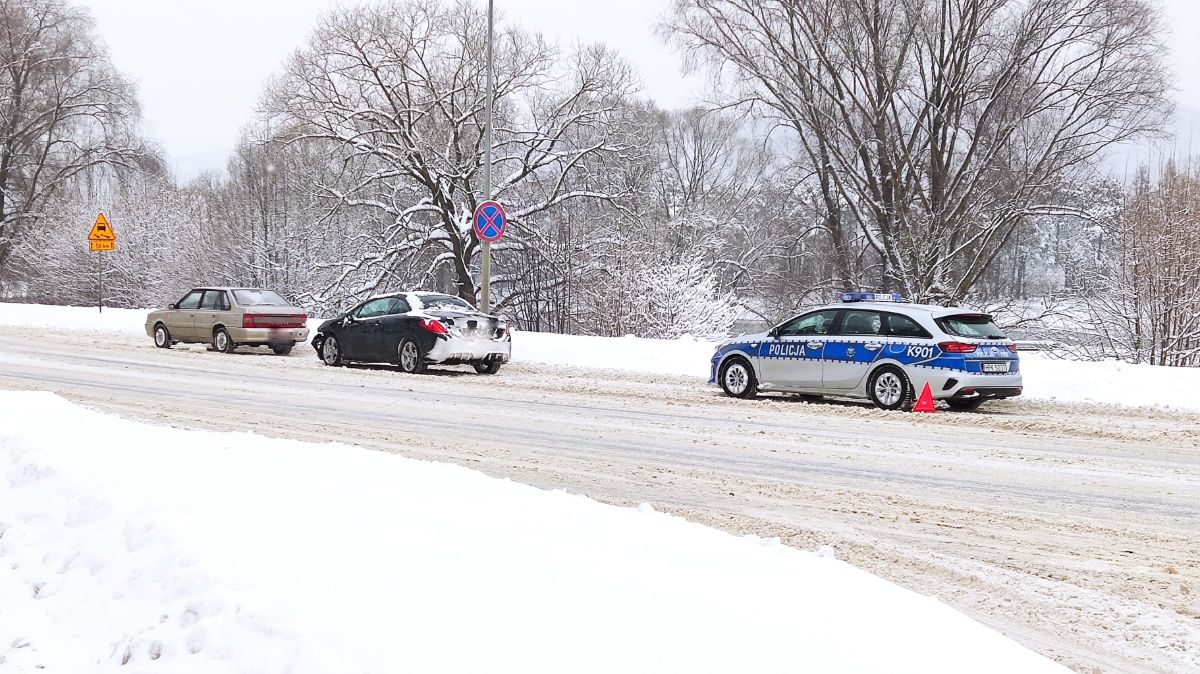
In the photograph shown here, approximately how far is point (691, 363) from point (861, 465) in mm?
9511

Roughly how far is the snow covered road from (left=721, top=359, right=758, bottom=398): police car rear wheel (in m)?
0.31

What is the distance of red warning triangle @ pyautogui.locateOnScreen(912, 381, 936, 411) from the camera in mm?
12680

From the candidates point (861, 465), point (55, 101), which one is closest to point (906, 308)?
point (861, 465)

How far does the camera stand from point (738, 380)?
14.6 m

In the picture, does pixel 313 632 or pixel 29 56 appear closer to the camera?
pixel 313 632

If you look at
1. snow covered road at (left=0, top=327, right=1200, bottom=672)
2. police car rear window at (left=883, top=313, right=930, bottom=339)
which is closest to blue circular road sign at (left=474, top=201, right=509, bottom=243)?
snow covered road at (left=0, top=327, right=1200, bottom=672)

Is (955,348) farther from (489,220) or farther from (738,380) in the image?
(489,220)

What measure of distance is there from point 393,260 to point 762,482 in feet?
83.5

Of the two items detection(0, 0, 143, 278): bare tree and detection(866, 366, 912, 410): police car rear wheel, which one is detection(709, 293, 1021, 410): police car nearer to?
detection(866, 366, 912, 410): police car rear wheel

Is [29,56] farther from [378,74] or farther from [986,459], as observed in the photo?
[986,459]

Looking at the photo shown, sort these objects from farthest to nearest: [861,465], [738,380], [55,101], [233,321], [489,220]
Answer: [55,101] → [233,321] → [489,220] → [738,380] → [861,465]

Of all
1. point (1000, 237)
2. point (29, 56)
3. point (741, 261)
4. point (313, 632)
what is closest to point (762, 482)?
point (313, 632)

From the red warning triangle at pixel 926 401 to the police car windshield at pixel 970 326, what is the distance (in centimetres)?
83

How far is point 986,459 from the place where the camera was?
945cm
